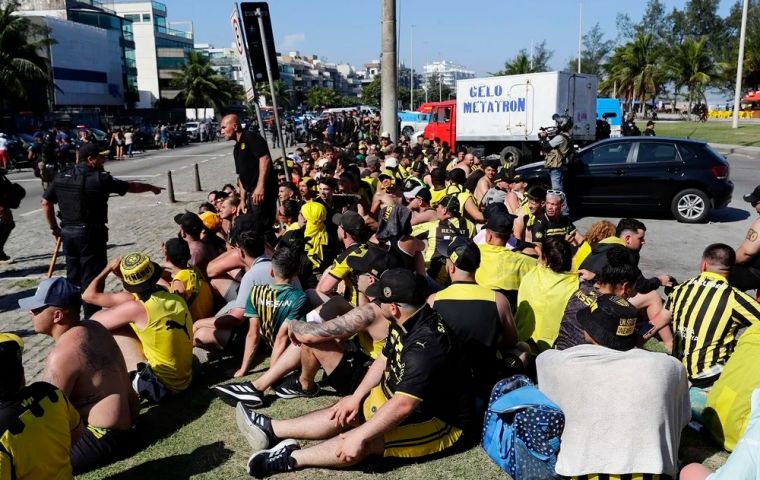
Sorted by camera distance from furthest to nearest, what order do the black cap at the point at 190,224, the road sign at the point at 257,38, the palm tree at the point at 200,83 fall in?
the palm tree at the point at 200,83, the road sign at the point at 257,38, the black cap at the point at 190,224

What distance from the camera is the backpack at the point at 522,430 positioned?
133 inches

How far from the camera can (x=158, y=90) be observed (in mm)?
88562

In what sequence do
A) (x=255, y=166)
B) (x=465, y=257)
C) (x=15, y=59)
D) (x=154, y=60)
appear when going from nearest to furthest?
(x=465, y=257)
(x=255, y=166)
(x=15, y=59)
(x=154, y=60)

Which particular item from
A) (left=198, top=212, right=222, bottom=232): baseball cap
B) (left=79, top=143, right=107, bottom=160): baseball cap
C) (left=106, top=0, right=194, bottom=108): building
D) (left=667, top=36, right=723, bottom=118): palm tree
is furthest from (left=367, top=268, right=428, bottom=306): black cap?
(left=106, top=0, right=194, bottom=108): building

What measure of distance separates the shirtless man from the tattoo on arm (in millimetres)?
1240

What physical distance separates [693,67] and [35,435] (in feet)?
195

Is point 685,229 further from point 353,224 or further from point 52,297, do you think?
point 52,297

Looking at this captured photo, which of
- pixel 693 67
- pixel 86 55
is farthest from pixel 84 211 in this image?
pixel 86 55

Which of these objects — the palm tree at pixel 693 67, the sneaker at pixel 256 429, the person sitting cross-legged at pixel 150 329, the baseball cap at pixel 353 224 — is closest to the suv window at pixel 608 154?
the baseball cap at pixel 353 224

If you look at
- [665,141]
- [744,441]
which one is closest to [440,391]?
[744,441]

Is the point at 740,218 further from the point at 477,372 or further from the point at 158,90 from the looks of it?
the point at 158,90

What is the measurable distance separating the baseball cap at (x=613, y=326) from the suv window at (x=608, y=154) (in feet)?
32.4

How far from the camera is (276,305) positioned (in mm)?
5168

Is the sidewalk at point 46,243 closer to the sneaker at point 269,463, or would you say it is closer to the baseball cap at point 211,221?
the baseball cap at point 211,221
